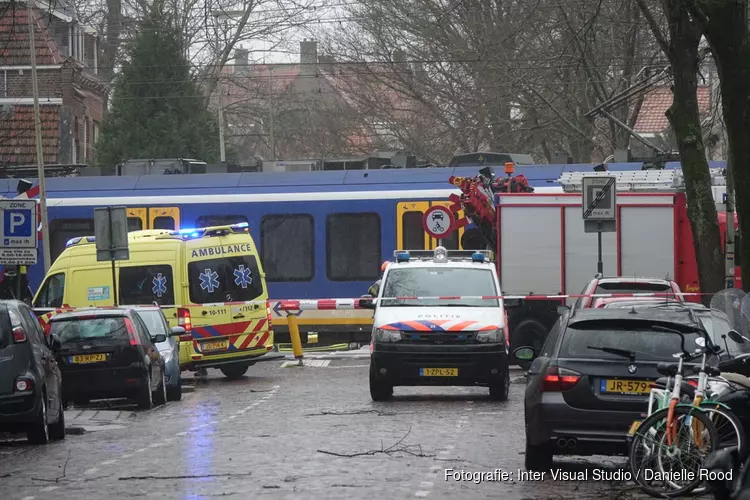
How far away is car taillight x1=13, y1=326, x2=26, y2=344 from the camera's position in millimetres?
16422

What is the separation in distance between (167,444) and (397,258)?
24.8 feet

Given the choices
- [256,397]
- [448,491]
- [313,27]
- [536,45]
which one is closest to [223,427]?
[256,397]

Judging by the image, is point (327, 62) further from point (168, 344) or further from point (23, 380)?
point (23, 380)

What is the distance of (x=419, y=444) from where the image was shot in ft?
49.9

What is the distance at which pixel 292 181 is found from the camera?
3559 centimetres

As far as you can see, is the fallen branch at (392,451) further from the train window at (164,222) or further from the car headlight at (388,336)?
the train window at (164,222)

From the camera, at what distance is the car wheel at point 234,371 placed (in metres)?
28.3

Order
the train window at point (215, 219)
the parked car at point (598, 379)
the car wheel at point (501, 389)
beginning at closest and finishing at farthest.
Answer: the parked car at point (598, 379) < the car wheel at point (501, 389) < the train window at point (215, 219)

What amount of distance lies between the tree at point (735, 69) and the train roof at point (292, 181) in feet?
43.1

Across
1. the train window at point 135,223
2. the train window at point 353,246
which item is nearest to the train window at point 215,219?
the train window at point 135,223

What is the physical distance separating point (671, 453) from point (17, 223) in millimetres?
15404

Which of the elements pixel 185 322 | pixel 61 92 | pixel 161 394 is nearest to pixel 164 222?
pixel 185 322

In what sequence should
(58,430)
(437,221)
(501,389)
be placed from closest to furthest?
(58,430), (501,389), (437,221)

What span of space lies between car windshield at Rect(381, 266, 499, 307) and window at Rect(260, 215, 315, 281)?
1297 centimetres
